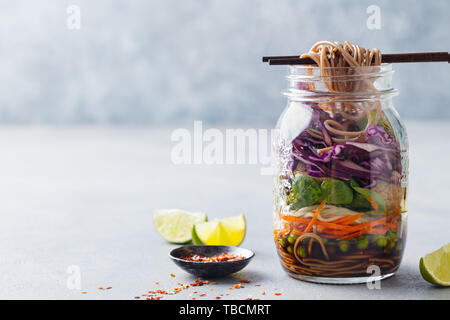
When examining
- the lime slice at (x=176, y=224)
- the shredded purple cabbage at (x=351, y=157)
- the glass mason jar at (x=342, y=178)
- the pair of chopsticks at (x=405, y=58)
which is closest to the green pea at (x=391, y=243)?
the glass mason jar at (x=342, y=178)

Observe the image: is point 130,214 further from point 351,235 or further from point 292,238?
point 351,235

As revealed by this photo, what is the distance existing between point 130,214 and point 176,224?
402 mm

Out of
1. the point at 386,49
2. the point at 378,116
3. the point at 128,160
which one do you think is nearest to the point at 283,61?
the point at 378,116

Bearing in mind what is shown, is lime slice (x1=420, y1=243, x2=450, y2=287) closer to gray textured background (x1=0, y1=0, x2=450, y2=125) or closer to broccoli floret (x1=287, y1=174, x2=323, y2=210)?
broccoli floret (x1=287, y1=174, x2=323, y2=210)

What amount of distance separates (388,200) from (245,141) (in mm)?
2945

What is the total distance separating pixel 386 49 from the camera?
477cm

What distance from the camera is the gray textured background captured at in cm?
504

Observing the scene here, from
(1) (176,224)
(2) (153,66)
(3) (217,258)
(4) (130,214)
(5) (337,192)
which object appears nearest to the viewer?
(5) (337,192)

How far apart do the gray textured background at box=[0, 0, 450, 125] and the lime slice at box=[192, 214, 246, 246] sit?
3.25 m

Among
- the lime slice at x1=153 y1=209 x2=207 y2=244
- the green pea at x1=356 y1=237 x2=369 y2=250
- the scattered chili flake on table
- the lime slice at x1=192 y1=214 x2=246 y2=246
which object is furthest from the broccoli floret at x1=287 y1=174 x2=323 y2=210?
the lime slice at x1=153 y1=209 x2=207 y2=244

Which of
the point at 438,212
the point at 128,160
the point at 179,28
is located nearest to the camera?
the point at 438,212

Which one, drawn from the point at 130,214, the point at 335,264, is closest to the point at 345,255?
the point at 335,264

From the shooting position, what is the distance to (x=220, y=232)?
174 centimetres

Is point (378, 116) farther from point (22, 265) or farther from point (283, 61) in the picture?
point (22, 265)
